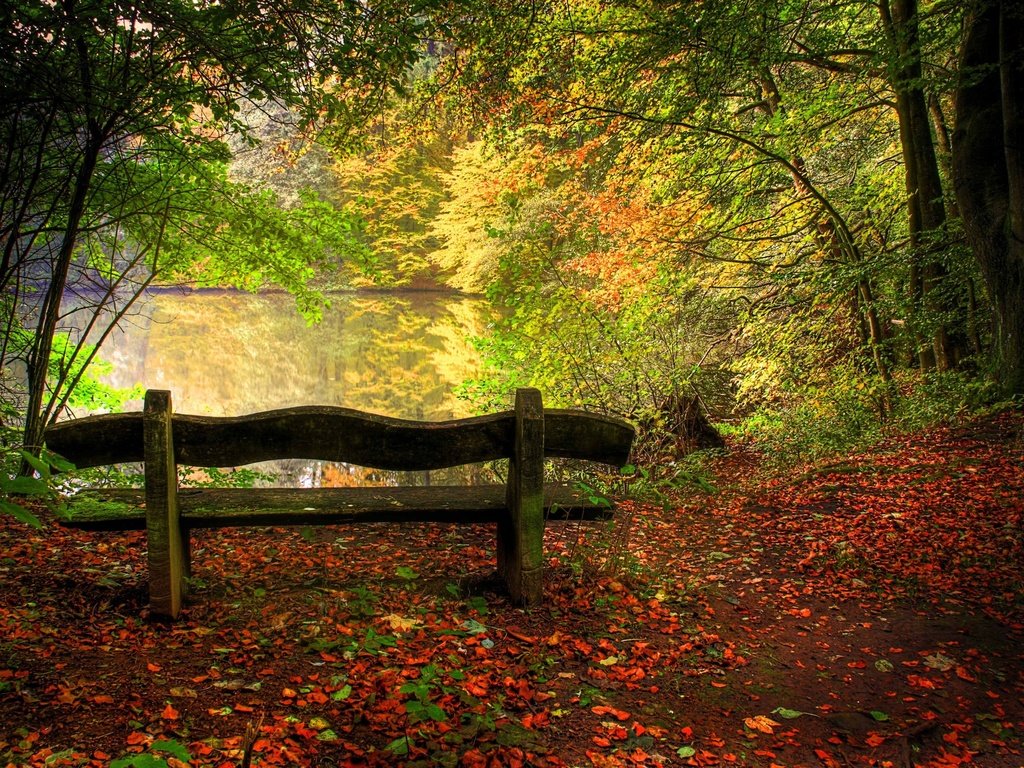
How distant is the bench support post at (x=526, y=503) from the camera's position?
336cm

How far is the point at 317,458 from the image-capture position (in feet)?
10.7

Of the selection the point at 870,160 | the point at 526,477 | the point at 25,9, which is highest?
the point at 870,160

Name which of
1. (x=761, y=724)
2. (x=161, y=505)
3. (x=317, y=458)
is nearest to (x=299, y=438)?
(x=317, y=458)

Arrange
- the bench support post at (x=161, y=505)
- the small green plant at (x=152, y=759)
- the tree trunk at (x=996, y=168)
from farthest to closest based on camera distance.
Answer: the tree trunk at (x=996, y=168) < the bench support post at (x=161, y=505) < the small green plant at (x=152, y=759)

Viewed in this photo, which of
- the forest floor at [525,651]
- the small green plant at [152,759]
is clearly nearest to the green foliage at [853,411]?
the forest floor at [525,651]

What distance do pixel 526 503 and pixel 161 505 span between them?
1783 mm

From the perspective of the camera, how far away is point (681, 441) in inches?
380

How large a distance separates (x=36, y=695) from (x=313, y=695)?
0.96 metres

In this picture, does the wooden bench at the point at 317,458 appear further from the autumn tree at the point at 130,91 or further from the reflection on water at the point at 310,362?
the reflection on water at the point at 310,362

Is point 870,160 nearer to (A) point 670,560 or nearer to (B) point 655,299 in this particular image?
(B) point 655,299

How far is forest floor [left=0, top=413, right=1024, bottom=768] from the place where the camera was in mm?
2348

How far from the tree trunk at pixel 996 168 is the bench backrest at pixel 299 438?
17.2 ft

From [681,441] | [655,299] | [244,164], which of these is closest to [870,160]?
[655,299]

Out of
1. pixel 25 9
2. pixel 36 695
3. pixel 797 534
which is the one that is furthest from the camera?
pixel 797 534
